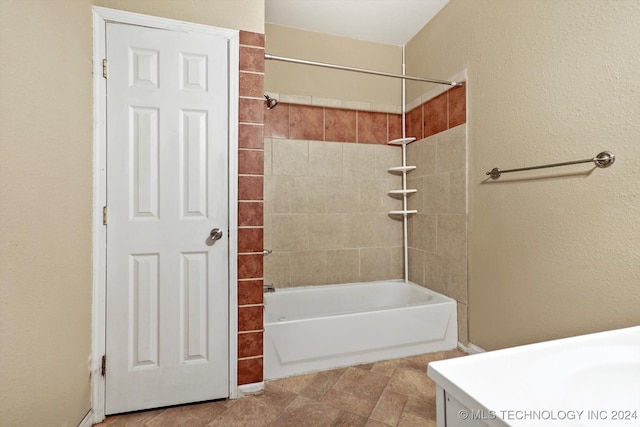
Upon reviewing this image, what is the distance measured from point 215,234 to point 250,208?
0.23 m

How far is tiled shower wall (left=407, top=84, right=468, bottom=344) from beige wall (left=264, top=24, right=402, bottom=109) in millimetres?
434

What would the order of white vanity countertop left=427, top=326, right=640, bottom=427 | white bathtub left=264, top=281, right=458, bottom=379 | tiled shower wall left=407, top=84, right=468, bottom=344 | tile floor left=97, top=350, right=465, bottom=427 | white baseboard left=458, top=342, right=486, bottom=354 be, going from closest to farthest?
white vanity countertop left=427, top=326, right=640, bottom=427
tile floor left=97, top=350, right=465, bottom=427
white bathtub left=264, top=281, right=458, bottom=379
white baseboard left=458, top=342, right=486, bottom=354
tiled shower wall left=407, top=84, right=468, bottom=344

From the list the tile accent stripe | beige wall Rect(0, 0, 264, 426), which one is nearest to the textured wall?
beige wall Rect(0, 0, 264, 426)

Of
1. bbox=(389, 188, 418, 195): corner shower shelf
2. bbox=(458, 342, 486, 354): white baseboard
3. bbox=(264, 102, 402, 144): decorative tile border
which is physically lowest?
bbox=(458, 342, 486, 354): white baseboard

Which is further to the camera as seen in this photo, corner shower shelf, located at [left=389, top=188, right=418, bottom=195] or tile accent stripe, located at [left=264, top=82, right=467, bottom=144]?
corner shower shelf, located at [left=389, top=188, right=418, bottom=195]

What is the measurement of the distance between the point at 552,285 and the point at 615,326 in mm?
309

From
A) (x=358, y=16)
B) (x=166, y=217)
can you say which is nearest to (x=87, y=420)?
(x=166, y=217)

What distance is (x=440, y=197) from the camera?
251cm

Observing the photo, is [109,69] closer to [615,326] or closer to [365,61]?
[365,61]

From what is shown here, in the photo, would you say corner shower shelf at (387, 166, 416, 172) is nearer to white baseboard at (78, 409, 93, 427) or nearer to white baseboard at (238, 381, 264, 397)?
white baseboard at (238, 381, 264, 397)

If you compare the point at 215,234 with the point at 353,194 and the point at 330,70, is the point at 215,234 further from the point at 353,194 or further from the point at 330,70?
the point at 330,70

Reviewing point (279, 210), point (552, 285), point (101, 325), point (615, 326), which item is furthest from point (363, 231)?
point (101, 325)

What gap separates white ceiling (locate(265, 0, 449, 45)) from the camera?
7.89 feet

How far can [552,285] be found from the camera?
5.35 feet
